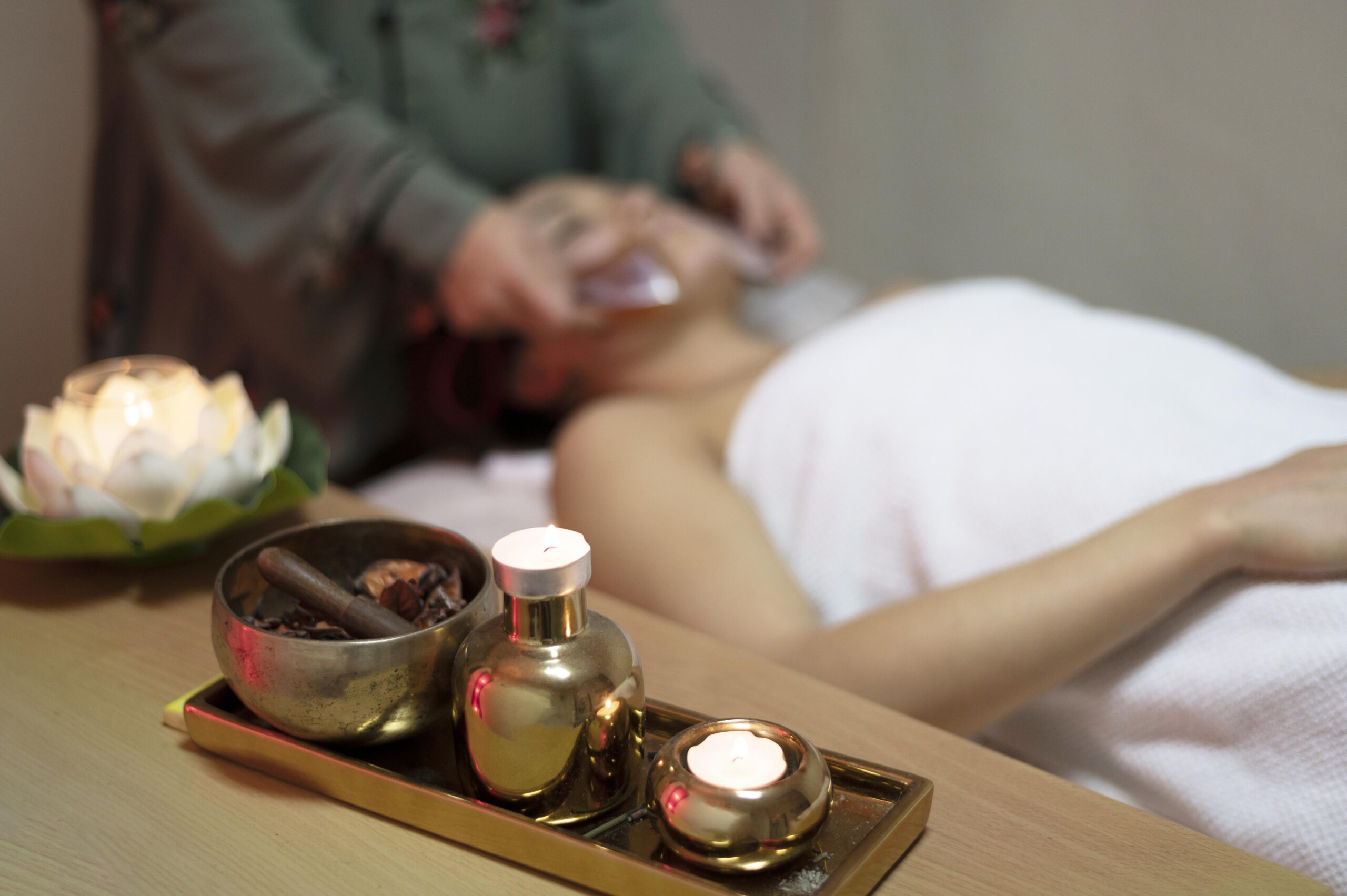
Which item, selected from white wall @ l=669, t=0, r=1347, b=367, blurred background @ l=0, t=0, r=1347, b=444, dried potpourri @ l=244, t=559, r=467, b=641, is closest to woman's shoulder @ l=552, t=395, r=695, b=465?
dried potpourri @ l=244, t=559, r=467, b=641

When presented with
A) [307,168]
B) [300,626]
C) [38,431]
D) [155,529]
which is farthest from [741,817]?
[307,168]

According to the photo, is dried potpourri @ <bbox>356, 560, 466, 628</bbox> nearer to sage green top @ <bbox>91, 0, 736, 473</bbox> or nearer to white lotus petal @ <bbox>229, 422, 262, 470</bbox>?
white lotus petal @ <bbox>229, 422, 262, 470</bbox>

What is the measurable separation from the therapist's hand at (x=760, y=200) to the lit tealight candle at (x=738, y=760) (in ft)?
3.72

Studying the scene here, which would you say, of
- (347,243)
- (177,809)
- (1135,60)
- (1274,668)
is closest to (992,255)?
(1135,60)

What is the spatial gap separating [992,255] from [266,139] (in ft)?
4.91

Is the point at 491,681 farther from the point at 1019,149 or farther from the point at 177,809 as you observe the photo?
the point at 1019,149

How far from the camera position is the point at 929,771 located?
525 millimetres

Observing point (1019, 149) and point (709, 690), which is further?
point (1019, 149)

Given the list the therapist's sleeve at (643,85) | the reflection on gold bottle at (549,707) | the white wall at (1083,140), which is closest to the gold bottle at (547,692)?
the reflection on gold bottle at (549,707)

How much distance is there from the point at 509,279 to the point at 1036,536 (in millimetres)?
636

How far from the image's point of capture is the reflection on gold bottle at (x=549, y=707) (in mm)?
448

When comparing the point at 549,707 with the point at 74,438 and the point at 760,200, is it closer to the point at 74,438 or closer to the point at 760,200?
→ the point at 74,438

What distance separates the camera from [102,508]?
0.67 meters

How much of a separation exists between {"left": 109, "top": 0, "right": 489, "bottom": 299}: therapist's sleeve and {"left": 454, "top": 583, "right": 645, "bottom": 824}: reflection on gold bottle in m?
0.82
